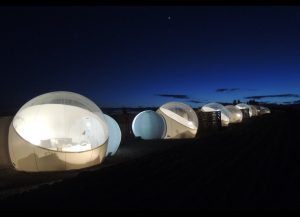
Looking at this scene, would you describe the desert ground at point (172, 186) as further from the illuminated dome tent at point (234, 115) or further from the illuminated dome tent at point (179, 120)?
the illuminated dome tent at point (234, 115)

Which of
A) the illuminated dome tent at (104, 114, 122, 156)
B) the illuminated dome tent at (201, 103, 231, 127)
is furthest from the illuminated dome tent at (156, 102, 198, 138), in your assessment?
the illuminated dome tent at (201, 103, 231, 127)

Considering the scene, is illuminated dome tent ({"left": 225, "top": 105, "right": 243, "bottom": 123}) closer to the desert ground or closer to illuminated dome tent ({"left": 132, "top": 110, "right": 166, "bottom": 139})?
illuminated dome tent ({"left": 132, "top": 110, "right": 166, "bottom": 139})

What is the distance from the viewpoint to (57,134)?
436 inches

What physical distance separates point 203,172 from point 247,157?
2.69 metres

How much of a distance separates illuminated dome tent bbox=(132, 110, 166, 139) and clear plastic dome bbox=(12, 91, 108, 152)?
24.9 feet

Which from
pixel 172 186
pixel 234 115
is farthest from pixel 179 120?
pixel 234 115

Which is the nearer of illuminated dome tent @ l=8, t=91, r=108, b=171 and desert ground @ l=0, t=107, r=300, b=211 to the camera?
desert ground @ l=0, t=107, r=300, b=211

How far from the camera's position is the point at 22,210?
536 centimetres

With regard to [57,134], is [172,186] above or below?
below

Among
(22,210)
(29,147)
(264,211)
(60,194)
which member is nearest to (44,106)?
(29,147)

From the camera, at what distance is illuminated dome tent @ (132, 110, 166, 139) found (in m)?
18.8

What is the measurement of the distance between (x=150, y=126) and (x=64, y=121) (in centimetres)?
819

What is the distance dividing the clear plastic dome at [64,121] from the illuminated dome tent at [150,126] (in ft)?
24.9

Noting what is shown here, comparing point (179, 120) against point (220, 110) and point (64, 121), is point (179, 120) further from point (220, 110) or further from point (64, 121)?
point (220, 110)
